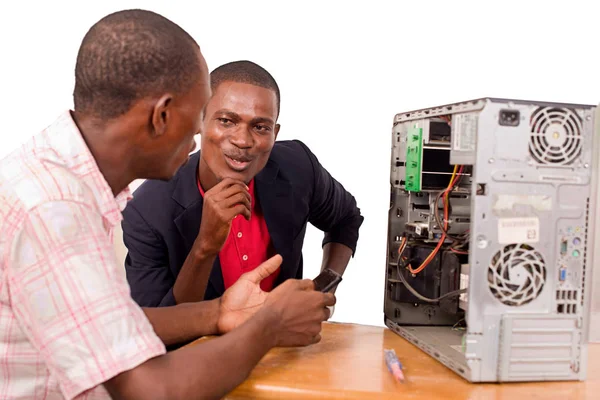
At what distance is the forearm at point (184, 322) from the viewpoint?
1323 mm

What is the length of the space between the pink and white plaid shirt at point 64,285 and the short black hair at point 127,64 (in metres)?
0.15

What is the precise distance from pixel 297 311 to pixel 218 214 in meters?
Result: 0.44

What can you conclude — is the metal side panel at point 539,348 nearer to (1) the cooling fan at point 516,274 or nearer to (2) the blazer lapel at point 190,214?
(1) the cooling fan at point 516,274

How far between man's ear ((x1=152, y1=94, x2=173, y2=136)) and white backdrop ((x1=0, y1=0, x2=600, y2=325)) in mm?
2154

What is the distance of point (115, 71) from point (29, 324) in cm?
44

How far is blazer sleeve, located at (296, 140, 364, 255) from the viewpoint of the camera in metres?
2.08

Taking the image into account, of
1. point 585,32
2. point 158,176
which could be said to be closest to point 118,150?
point 158,176

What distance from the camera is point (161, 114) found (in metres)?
1.07

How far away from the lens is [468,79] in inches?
121

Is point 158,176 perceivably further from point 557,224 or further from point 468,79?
point 468,79

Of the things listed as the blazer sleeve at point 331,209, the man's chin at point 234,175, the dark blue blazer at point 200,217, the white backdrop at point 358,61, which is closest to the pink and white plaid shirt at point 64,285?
the dark blue blazer at point 200,217

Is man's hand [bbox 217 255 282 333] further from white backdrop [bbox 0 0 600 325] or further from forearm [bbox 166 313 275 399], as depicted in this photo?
white backdrop [bbox 0 0 600 325]

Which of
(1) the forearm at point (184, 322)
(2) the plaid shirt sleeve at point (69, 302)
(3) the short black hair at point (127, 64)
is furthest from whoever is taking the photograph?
Answer: (1) the forearm at point (184, 322)

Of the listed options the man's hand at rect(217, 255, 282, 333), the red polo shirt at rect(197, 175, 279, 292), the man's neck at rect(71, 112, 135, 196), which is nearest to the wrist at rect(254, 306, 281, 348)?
the man's hand at rect(217, 255, 282, 333)
